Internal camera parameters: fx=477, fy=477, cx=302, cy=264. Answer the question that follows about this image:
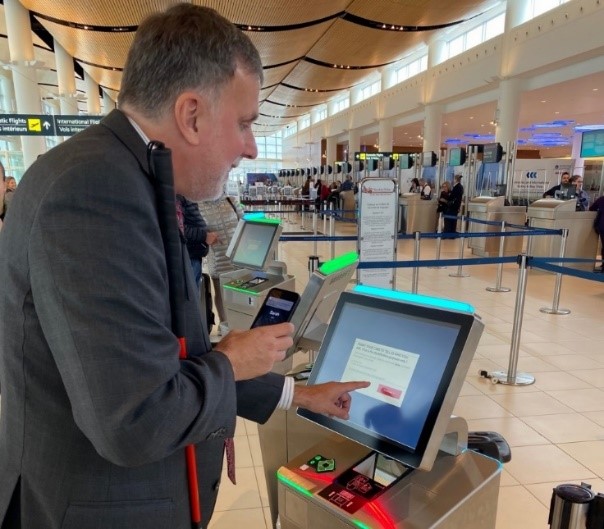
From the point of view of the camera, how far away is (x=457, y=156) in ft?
42.0

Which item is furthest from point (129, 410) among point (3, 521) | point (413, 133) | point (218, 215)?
point (413, 133)

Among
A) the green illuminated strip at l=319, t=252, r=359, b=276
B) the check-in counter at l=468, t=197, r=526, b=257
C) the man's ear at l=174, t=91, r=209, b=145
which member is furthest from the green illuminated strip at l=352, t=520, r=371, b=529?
the check-in counter at l=468, t=197, r=526, b=257

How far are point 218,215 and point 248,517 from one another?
261cm

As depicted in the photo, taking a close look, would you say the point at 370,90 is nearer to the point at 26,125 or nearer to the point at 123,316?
the point at 26,125

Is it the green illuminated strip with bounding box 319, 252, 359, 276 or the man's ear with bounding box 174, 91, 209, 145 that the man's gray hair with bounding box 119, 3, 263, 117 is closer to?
the man's ear with bounding box 174, 91, 209, 145

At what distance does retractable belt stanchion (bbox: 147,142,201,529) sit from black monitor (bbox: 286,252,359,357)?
1.94 ft

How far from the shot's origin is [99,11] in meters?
12.5

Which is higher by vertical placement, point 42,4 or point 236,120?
point 42,4

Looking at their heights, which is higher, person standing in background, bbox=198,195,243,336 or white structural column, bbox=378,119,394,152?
white structural column, bbox=378,119,394,152

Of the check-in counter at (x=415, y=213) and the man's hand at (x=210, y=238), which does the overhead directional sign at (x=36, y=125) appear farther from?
the man's hand at (x=210, y=238)

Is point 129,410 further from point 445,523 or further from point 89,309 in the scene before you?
point 445,523

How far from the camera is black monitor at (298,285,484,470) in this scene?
1.01 meters

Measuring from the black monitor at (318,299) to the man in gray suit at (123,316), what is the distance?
0.45m

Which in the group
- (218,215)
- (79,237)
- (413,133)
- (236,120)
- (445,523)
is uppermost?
(413,133)
